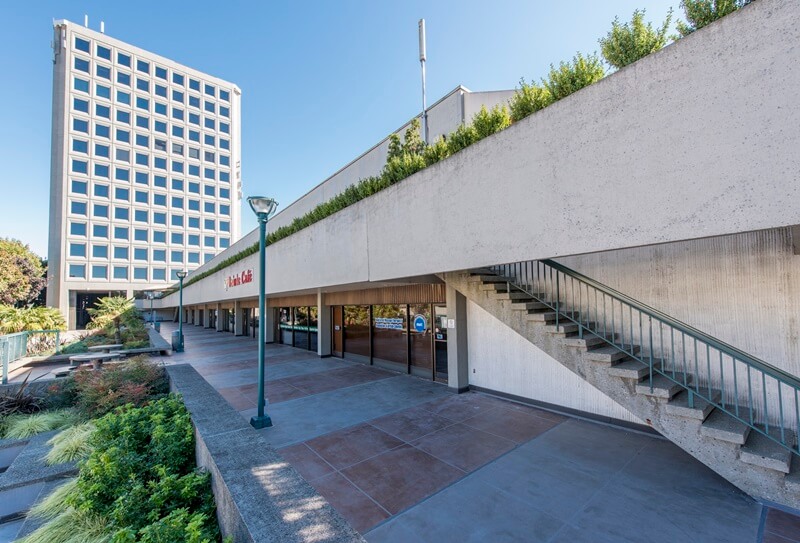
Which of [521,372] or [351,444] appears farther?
[521,372]

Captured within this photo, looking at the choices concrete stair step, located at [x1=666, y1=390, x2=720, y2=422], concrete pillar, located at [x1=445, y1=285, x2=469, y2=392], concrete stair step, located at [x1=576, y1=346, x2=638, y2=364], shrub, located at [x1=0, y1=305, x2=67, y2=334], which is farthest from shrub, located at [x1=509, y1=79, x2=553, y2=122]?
shrub, located at [x1=0, y1=305, x2=67, y2=334]

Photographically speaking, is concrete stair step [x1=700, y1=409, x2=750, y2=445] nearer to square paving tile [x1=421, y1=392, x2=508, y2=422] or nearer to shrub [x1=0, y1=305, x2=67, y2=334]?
square paving tile [x1=421, y1=392, x2=508, y2=422]

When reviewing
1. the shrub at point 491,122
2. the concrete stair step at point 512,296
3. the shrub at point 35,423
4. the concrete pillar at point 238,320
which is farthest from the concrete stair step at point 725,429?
the concrete pillar at point 238,320

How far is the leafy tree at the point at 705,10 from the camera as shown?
3.74 metres

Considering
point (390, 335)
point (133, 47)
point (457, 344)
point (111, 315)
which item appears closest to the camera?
point (457, 344)

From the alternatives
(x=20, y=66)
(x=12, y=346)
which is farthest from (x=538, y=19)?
(x=20, y=66)

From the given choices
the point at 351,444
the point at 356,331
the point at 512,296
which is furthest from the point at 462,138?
the point at 356,331

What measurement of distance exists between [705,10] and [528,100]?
6.41 ft

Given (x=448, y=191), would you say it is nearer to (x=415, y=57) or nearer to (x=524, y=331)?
(x=524, y=331)

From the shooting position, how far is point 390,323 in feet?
37.8

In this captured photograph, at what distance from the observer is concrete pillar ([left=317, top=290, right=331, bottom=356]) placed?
1427cm

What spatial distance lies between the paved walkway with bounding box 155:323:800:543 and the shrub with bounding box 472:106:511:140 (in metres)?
4.98

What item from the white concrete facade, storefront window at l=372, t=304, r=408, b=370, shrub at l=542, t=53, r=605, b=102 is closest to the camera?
shrub at l=542, t=53, r=605, b=102

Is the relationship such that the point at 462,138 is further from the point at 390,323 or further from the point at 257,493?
the point at 390,323
